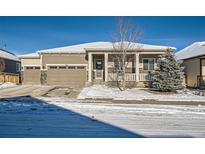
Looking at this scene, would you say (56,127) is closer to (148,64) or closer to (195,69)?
(148,64)

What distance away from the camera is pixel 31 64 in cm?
2391

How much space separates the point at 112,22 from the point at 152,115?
39.4 ft

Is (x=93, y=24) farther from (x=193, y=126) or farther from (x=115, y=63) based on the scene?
(x=193, y=126)

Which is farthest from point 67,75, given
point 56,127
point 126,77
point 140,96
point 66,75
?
point 56,127

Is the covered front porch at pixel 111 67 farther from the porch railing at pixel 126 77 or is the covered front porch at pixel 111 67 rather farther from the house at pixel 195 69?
the house at pixel 195 69

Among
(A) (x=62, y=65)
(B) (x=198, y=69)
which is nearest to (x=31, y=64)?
(A) (x=62, y=65)

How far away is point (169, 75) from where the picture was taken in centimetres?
1670

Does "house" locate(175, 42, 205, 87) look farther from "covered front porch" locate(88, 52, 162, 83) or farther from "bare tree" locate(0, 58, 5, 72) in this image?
"bare tree" locate(0, 58, 5, 72)

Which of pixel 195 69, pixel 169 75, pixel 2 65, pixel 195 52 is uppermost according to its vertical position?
pixel 195 52

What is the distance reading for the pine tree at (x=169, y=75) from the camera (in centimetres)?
1662

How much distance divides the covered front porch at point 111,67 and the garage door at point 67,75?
1418 millimetres

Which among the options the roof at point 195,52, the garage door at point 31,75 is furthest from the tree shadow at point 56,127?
the roof at point 195,52

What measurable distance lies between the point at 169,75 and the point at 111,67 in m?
6.57
